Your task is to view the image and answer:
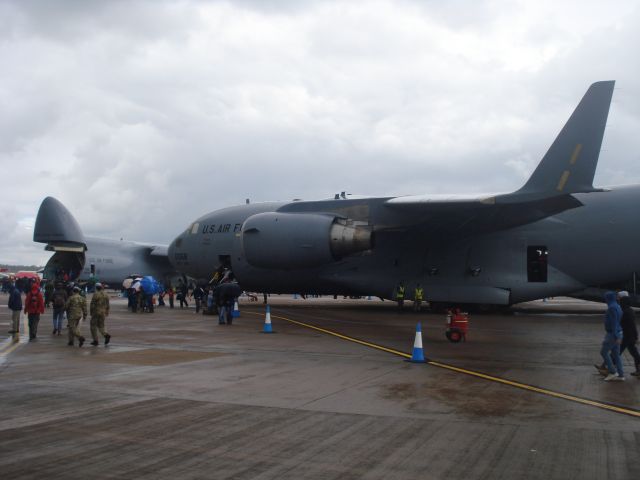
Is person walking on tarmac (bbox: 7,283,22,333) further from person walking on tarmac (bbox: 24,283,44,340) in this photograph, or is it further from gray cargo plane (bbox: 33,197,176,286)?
gray cargo plane (bbox: 33,197,176,286)

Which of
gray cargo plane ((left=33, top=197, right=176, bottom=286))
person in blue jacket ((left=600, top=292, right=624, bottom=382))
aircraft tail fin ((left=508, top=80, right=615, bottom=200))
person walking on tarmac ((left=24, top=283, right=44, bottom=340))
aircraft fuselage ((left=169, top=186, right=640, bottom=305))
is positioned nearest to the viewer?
person in blue jacket ((left=600, top=292, right=624, bottom=382))

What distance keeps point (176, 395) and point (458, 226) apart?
16.3 metres

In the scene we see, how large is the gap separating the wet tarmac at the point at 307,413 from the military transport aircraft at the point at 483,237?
25.7 ft

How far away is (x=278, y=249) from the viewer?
2134 cm

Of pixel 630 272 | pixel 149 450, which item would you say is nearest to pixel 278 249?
pixel 630 272

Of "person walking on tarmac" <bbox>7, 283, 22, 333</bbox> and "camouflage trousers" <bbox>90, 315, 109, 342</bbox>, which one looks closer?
"camouflage trousers" <bbox>90, 315, 109, 342</bbox>

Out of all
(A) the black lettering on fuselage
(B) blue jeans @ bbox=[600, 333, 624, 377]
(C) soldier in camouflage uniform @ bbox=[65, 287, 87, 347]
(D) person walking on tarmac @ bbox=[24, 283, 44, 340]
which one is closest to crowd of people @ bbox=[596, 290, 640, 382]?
(B) blue jeans @ bbox=[600, 333, 624, 377]

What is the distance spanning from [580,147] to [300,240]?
9.66m

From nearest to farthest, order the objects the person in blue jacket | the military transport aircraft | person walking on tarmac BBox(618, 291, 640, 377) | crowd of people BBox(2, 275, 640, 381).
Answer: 1. the person in blue jacket
2. crowd of people BBox(2, 275, 640, 381)
3. person walking on tarmac BBox(618, 291, 640, 377)
4. the military transport aircraft

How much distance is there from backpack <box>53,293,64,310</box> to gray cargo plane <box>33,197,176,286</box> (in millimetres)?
24811

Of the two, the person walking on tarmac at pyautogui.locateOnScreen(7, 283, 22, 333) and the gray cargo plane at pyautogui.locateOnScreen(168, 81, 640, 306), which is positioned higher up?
the gray cargo plane at pyautogui.locateOnScreen(168, 81, 640, 306)

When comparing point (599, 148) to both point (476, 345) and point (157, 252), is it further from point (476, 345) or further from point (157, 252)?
point (157, 252)

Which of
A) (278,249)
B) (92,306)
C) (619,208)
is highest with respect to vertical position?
(619,208)

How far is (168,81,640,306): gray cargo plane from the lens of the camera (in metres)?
19.3
